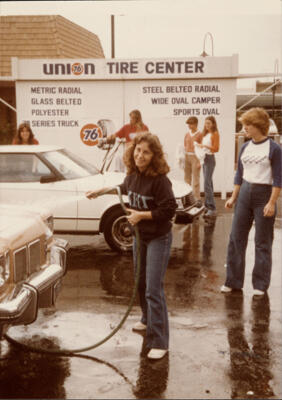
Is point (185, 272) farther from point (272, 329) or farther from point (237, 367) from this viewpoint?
point (237, 367)

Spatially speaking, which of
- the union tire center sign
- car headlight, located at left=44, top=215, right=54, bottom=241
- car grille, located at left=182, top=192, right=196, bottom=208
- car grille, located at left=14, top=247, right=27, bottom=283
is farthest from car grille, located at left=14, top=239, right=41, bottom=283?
the union tire center sign

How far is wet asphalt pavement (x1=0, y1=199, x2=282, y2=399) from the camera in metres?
3.89

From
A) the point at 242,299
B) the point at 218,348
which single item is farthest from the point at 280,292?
the point at 218,348

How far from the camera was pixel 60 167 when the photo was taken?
7.91m

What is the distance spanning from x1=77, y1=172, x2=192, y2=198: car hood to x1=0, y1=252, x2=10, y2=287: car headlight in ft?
12.3

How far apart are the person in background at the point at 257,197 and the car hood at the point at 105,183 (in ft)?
6.94

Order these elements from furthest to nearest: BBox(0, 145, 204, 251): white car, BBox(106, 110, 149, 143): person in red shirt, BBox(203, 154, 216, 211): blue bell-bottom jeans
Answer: BBox(203, 154, 216, 211): blue bell-bottom jeans
BBox(106, 110, 149, 143): person in red shirt
BBox(0, 145, 204, 251): white car

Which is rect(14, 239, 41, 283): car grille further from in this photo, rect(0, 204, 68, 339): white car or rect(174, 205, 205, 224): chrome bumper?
rect(174, 205, 205, 224): chrome bumper

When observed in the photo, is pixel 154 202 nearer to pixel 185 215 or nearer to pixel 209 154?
pixel 185 215

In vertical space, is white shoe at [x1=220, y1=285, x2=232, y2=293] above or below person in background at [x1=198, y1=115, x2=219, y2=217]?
below

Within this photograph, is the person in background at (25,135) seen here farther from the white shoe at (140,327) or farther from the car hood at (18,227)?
the white shoe at (140,327)

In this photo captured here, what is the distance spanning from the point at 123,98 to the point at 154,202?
9.66 m

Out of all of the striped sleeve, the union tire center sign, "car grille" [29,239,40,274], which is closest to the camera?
"car grille" [29,239,40,274]

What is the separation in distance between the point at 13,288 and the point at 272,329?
2.39 metres
